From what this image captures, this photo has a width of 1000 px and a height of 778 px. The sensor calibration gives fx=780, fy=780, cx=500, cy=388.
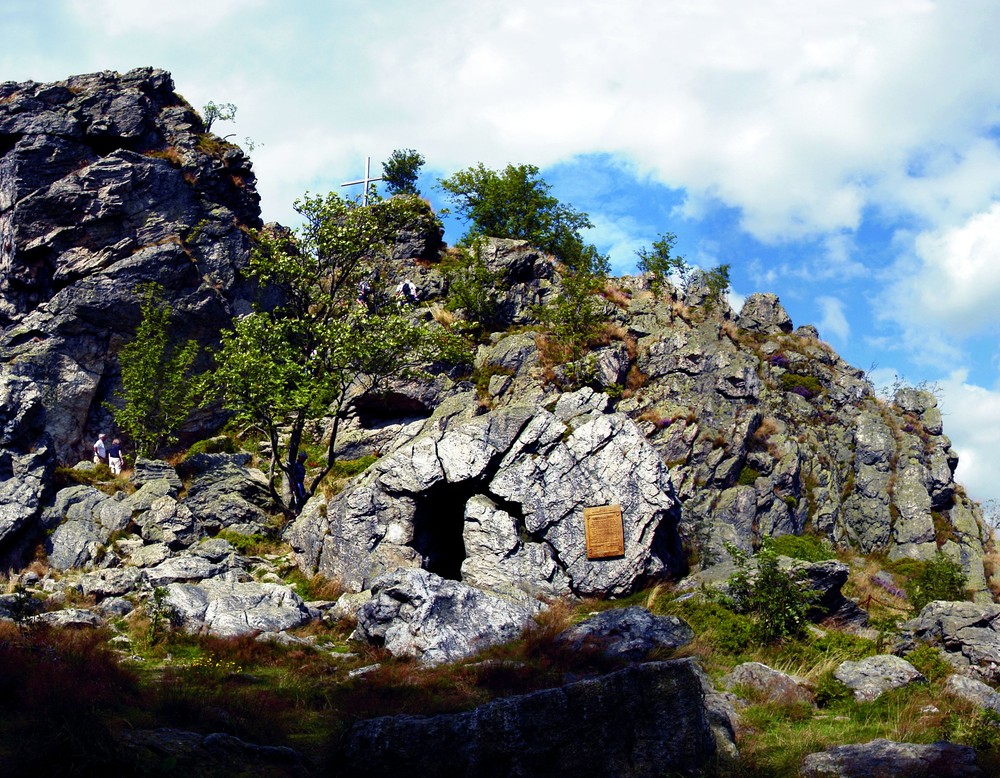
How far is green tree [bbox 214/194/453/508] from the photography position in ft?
98.7

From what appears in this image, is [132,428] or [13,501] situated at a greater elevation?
[132,428]

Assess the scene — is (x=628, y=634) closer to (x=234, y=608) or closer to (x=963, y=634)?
(x=963, y=634)

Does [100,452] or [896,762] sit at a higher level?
[100,452]

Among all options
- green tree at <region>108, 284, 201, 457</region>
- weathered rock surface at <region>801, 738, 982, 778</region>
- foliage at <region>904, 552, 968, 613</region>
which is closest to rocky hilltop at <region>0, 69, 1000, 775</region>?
weathered rock surface at <region>801, 738, 982, 778</region>

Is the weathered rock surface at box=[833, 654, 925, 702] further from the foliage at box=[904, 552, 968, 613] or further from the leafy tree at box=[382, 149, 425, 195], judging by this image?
the leafy tree at box=[382, 149, 425, 195]

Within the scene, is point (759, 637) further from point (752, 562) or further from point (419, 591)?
point (419, 591)

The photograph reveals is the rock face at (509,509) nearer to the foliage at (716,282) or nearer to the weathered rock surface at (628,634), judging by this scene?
the weathered rock surface at (628,634)

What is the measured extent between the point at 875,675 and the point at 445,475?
13.5 m

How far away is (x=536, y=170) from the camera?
60219 mm

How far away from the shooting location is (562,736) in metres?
10.8

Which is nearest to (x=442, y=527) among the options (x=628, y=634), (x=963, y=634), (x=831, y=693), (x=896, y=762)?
(x=628, y=634)

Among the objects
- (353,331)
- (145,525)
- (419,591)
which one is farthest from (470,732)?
(353,331)

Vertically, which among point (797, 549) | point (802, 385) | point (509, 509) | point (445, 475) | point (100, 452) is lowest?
point (797, 549)

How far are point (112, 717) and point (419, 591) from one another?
8555 mm
